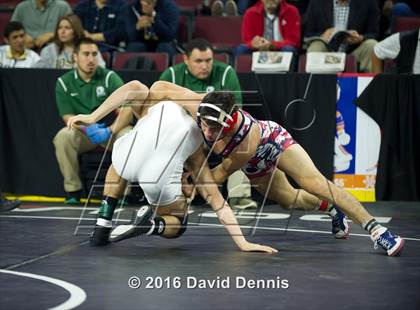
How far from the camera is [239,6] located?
1277cm

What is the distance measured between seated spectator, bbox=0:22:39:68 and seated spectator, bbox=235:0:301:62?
89.1 inches

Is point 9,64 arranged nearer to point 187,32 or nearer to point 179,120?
point 187,32

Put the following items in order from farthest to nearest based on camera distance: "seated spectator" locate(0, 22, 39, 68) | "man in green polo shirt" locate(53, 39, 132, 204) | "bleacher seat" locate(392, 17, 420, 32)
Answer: "bleacher seat" locate(392, 17, 420, 32) → "seated spectator" locate(0, 22, 39, 68) → "man in green polo shirt" locate(53, 39, 132, 204)

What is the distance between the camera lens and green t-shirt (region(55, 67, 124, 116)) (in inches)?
408

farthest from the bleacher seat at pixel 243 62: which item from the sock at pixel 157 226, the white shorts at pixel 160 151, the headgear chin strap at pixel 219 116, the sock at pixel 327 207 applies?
the headgear chin strap at pixel 219 116

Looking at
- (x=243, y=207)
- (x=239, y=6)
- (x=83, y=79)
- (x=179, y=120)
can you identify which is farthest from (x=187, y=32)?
(x=179, y=120)

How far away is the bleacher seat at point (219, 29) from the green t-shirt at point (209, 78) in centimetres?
217

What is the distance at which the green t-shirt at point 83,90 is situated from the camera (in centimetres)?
1037

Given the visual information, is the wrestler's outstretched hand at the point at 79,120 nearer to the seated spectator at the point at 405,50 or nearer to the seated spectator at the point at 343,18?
the seated spectator at the point at 405,50

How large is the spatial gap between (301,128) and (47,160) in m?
2.65

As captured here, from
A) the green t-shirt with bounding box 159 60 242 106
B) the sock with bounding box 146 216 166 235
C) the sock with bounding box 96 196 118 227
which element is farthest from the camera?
the green t-shirt with bounding box 159 60 242 106

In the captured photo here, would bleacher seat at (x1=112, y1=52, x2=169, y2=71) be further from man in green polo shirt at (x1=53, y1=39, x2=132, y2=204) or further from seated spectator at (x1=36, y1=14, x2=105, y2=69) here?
man in green polo shirt at (x1=53, y1=39, x2=132, y2=204)

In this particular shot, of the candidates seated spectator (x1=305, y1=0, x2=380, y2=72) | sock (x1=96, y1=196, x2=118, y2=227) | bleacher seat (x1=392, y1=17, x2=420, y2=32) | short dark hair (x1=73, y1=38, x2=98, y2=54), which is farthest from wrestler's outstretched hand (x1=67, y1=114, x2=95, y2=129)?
bleacher seat (x1=392, y1=17, x2=420, y2=32)

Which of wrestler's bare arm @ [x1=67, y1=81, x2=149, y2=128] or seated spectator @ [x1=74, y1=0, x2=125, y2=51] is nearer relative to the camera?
wrestler's bare arm @ [x1=67, y1=81, x2=149, y2=128]
